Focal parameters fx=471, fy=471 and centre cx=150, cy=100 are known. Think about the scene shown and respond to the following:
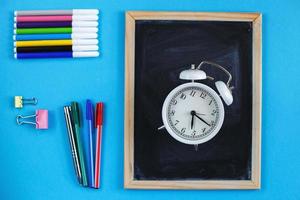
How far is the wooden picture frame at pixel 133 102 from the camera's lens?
4.35 feet

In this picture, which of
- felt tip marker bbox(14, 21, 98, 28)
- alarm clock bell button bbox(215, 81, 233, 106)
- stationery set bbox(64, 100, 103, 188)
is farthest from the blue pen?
alarm clock bell button bbox(215, 81, 233, 106)

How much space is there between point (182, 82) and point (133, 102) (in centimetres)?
15

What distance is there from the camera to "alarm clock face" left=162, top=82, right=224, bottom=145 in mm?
1262

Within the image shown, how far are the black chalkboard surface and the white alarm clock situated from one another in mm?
62

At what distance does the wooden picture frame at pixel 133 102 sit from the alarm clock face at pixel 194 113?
13 centimetres

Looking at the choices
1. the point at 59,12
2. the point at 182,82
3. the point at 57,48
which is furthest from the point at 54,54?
the point at 182,82

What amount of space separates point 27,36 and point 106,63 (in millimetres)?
235

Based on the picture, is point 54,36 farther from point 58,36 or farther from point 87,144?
point 87,144

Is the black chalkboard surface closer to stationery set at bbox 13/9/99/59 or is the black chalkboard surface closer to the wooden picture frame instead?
the wooden picture frame

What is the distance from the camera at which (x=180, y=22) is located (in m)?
1.33

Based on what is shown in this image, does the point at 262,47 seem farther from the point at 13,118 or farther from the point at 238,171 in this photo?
the point at 13,118

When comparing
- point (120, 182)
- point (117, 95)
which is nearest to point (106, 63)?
point (117, 95)

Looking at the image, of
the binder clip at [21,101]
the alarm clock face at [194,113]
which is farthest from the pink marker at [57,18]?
the alarm clock face at [194,113]

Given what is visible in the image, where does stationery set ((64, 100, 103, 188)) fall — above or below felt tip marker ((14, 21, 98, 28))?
below
